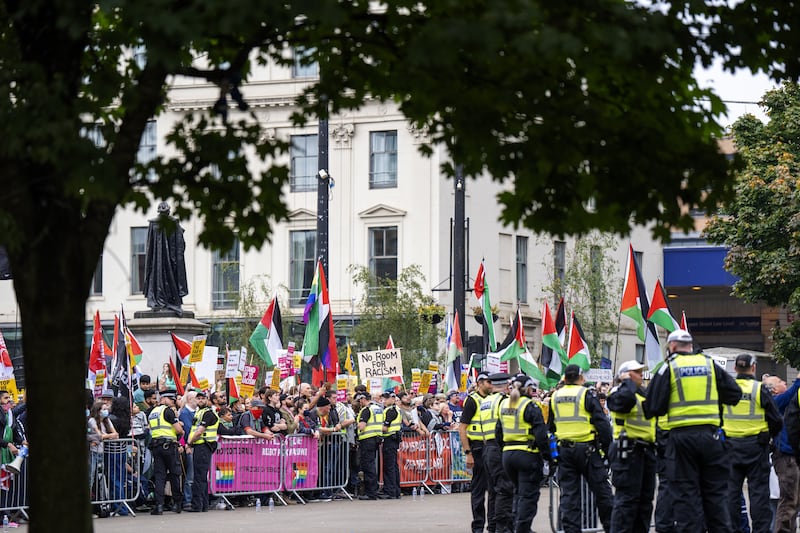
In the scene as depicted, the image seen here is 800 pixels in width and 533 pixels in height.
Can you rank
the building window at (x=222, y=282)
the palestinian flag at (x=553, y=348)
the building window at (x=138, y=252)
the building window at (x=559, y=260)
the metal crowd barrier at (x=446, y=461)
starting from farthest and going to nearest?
the building window at (x=559, y=260) < the building window at (x=138, y=252) < the building window at (x=222, y=282) < the palestinian flag at (x=553, y=348) < the metal crowd barrier at (x=446, y=461)

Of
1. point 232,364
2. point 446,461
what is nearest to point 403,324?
point 446,461

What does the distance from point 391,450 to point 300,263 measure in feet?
95.8

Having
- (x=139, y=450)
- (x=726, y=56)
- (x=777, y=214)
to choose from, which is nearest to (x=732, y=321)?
(x=777, y=214)

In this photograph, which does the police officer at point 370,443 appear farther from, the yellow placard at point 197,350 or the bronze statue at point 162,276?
the bronze statue at point 162,276

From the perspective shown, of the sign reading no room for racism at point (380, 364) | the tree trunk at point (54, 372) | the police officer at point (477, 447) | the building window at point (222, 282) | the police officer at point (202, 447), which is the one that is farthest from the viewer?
the building window at point (222, 282)

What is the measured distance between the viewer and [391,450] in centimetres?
2370

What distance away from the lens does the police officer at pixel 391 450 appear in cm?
2366

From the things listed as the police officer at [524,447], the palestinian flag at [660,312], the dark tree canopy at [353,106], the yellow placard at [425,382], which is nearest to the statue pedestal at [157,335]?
the yellow placard at [425,382]

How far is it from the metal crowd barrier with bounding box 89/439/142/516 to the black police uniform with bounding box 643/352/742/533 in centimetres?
987

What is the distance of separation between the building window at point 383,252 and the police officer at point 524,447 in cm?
3611

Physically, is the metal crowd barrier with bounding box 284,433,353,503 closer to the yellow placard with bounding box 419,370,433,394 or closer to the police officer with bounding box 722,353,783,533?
the yellow placard with bounding box 419,370,433,394

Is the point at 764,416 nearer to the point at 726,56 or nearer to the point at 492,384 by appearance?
the point at 492,384

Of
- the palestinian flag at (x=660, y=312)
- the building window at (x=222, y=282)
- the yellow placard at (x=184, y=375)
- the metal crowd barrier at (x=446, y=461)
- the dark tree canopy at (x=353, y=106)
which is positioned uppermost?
the building window at (x=222, y=282)

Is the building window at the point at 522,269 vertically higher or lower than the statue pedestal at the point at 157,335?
higher
